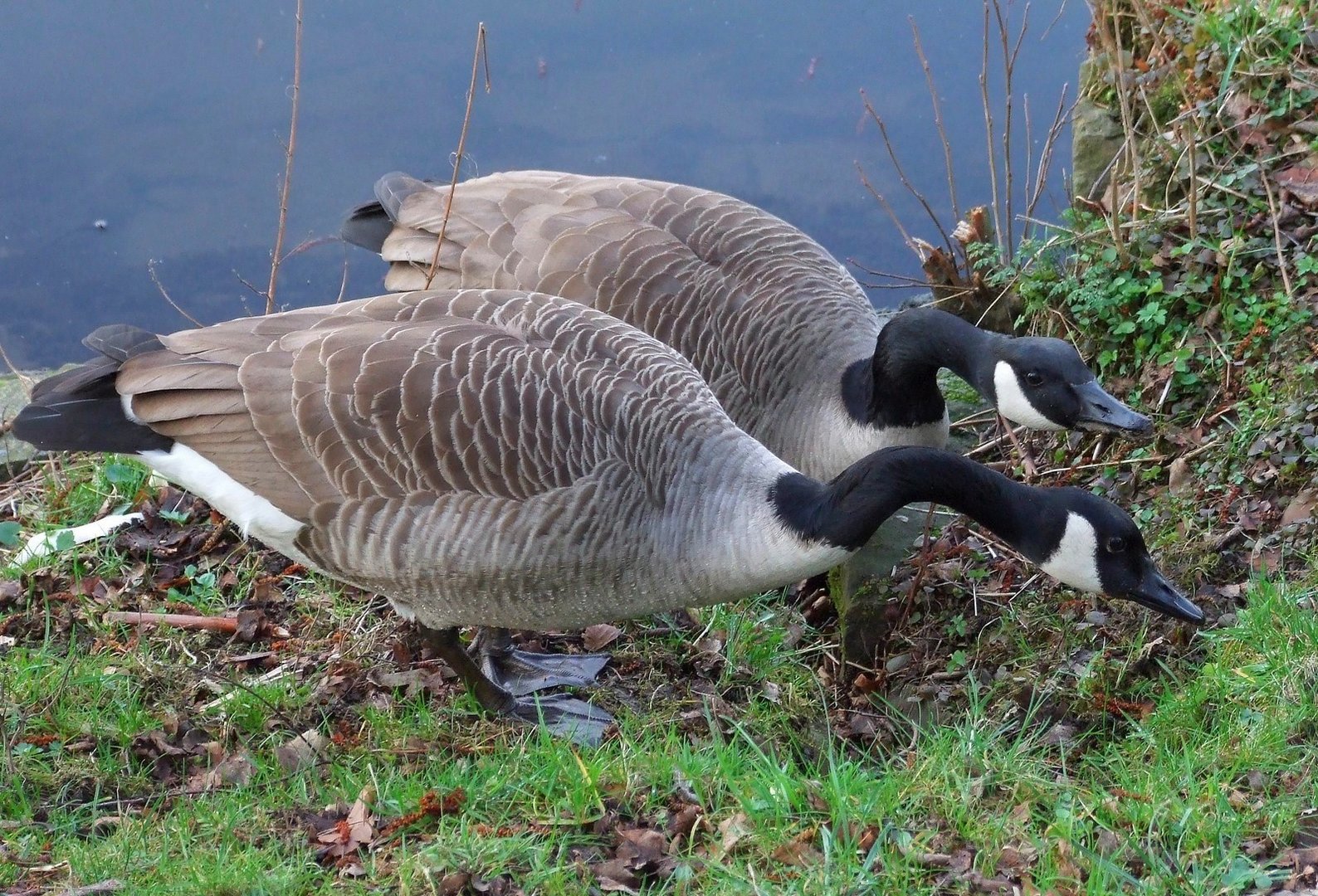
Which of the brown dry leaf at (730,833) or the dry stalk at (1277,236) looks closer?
the brown dry leaf at (730,833)

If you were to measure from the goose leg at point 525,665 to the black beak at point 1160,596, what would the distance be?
2.33 metres

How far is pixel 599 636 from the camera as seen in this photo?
584cm

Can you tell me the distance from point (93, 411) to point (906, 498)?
10.3ft

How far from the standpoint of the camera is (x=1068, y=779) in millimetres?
3852

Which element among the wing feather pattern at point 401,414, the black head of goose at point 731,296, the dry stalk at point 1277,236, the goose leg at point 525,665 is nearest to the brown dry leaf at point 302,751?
the wing feather pattern at point 401,414

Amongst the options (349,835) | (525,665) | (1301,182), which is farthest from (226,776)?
(1301,182)

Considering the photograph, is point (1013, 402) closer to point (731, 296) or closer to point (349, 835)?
point (731, 296)

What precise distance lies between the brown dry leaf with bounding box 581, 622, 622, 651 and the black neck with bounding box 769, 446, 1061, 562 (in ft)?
5.06

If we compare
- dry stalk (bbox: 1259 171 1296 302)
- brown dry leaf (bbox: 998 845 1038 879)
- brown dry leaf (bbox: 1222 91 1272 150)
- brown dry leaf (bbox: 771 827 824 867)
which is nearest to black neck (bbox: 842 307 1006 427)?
dry stalk (bbox: 1259 171 1296 302)

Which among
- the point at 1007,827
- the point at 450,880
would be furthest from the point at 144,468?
the point at 1007,827

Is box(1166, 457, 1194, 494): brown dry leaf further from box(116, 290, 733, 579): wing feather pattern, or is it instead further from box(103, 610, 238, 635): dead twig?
box(103, 610, 238, 635): dead twig

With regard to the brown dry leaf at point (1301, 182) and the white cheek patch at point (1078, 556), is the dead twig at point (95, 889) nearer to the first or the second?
the white cheek patch at point (1078, 556)

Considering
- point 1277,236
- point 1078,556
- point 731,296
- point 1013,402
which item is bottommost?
point 1078,556

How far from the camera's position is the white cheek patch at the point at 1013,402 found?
5.15m
